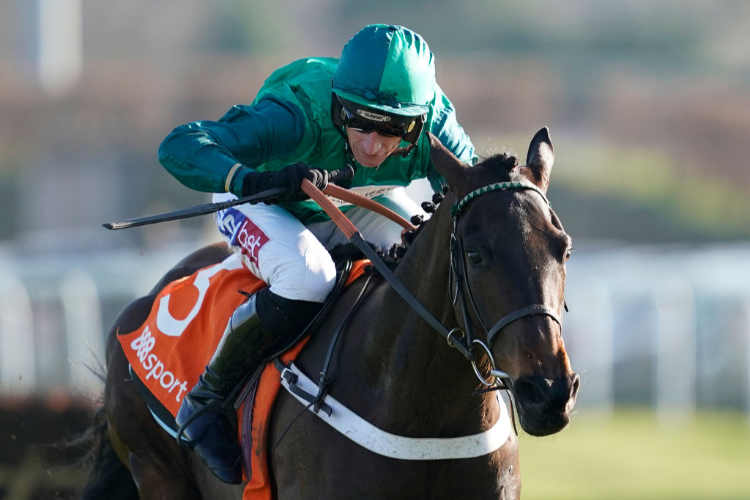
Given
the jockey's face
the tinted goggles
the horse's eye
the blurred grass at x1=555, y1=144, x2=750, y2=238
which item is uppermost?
the tinted goggles

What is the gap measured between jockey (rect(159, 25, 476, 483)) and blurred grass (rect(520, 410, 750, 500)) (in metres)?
4.25

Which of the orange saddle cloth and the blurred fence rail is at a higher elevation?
the orange saddle cloth

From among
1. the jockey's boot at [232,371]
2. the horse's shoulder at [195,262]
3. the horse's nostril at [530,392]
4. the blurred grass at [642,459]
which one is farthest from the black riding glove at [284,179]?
the blurred grass at [642,459]

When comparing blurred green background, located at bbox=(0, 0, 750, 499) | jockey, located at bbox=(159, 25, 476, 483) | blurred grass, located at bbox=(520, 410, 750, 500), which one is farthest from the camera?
blurred green background, located at bbox=(0, 0, 750, 499)

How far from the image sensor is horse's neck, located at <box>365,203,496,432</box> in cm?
354

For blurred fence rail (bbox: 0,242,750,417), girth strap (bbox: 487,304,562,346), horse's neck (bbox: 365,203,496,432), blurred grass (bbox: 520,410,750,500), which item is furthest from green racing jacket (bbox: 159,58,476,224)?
blurred fence rail (bbox: 0,242,750,417)

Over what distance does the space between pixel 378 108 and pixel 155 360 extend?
4.90 feet

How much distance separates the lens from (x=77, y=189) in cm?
3191

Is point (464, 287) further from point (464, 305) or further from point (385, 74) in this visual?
point (385, 74)

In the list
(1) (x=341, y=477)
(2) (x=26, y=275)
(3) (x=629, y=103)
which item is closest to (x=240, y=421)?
(1) (x=341, y=477)

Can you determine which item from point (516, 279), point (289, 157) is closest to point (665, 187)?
point (289, 157)

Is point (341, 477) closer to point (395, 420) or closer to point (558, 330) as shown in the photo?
point (395, 420)

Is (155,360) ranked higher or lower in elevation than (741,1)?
higher

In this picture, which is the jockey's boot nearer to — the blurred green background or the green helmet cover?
the green helmet cover
